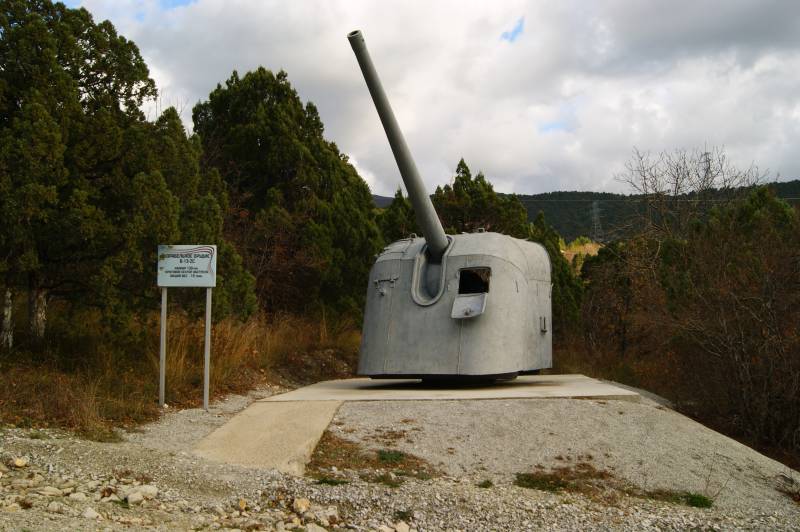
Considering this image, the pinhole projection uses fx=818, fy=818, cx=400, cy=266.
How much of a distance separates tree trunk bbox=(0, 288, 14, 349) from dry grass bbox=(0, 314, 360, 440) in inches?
7.4

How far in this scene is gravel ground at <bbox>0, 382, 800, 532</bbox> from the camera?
490cm

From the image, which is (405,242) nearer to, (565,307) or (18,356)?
(18,356)

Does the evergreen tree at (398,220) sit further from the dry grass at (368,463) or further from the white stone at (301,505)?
the white stone at (301,505)

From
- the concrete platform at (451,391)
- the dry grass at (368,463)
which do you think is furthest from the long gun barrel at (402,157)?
the dry grass at (368,463)

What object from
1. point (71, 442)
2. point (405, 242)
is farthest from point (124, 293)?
point (405, 242)

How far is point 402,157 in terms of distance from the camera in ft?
31.6

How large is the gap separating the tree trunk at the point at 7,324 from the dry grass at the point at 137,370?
7.4 inches

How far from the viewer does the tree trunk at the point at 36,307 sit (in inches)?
344

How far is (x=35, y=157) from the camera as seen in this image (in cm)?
784

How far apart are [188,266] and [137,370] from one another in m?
1.52

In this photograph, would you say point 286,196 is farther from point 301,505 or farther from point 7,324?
point 301,505

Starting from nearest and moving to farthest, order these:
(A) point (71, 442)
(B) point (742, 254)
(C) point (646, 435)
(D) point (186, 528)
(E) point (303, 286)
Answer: (D) point (186, 528), (A) point (71, 442), (C) point (646, 435), (B) point (742, 254), (E) point (303, 286)

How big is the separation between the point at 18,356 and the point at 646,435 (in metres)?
6.26

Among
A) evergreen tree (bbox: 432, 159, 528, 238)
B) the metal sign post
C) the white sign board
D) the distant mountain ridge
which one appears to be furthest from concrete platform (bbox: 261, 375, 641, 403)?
the distant mountain ridge
